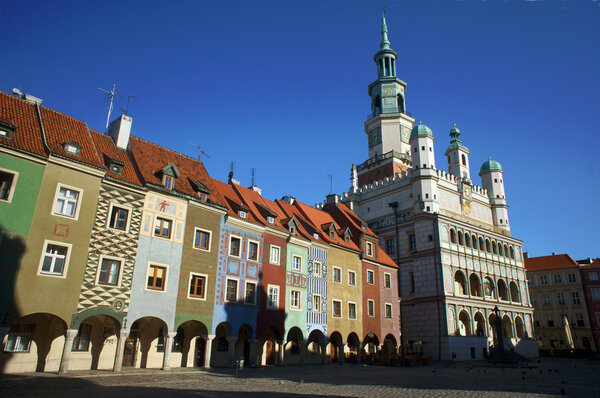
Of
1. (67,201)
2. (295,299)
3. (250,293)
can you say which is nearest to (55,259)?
(67,201)

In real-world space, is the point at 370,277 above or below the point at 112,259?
above

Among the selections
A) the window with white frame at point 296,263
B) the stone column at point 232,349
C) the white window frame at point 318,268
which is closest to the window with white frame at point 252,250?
the window with white frame at point 296,263

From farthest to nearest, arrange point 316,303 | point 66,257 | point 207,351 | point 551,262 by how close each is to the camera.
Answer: point 551,262 → point 316,303 → point 207,351 → point 66,257

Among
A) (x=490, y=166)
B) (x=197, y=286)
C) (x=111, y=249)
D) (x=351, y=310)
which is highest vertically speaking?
(x=490, y=166)

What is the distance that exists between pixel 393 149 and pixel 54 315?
47333mm

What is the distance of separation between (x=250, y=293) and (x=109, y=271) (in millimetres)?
9737

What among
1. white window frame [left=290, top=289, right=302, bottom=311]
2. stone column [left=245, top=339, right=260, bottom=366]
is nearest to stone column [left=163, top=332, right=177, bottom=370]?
stone column [left=245, top=339, right=260, bottom=366]

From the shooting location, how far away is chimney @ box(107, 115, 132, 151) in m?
26.6

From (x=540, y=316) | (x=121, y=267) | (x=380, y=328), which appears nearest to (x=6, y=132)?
(x=121, y=267)

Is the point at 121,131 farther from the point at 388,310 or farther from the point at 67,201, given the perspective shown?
the point at 388,310

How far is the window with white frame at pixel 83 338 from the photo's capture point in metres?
21.8

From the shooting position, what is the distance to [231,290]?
27516 millimetres

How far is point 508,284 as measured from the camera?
2056 inches

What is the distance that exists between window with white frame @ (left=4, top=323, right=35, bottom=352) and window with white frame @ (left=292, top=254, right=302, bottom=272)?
677 inches
